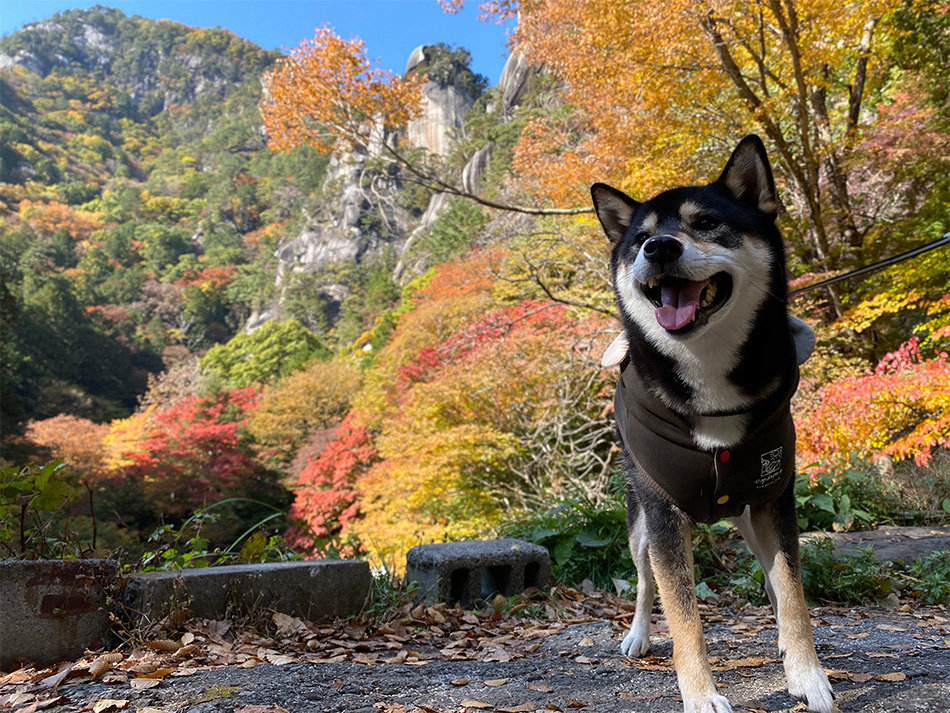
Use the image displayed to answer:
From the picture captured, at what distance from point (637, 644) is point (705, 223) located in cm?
157

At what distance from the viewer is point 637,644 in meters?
2.31

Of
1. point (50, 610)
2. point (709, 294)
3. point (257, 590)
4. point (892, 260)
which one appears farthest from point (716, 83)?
point (50, 610)

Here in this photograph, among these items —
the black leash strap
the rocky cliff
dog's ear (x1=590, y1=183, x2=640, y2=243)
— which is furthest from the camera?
the rocky cliff

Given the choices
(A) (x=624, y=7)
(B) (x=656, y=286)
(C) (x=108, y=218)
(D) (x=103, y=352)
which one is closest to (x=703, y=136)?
(A) (x=624, y=7)

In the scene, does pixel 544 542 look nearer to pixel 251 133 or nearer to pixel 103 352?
pixel 103 352

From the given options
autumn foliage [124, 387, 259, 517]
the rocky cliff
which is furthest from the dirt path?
the rocky cliff

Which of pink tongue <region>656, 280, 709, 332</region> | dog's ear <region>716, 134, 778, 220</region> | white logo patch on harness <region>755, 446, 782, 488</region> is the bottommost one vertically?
white logo patch on harness <region>755, 446, 782, 488</region>

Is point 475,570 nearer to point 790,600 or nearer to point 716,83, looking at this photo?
point 790,600

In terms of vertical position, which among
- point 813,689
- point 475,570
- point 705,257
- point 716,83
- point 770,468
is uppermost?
point 716,83

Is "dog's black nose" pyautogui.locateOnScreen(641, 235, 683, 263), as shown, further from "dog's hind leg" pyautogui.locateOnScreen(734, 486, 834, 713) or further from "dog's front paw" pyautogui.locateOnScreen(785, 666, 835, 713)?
"dog's front paw" pyautogui.locateOnScreen(785, 666, 835, 713)

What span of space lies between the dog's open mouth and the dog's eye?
16 cm

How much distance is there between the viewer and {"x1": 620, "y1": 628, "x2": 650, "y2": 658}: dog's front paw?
231cm

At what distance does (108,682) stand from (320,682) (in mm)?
667

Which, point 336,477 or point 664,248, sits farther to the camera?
point 336,477
